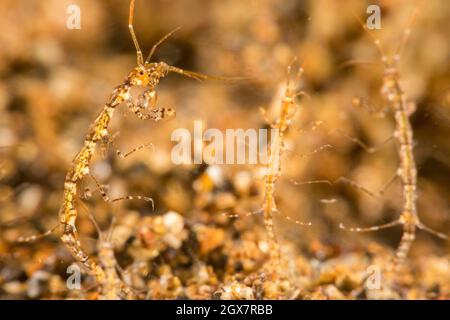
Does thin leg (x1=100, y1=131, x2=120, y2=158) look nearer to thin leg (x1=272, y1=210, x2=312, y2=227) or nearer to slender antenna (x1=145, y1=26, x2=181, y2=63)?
slender antenna (x1=145, y1=26, x2=181, y2=63)

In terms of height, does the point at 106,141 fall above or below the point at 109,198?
above

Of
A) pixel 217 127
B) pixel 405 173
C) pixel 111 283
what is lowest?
pixel 111 283

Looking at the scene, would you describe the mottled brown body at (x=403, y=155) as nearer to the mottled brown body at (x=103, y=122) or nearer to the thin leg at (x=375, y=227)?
the thin leg at (x=375, y=227)

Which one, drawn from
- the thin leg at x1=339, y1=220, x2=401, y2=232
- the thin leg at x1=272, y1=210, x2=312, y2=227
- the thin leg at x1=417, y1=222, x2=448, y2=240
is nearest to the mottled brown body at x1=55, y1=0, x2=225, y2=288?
the thin leg at x1=272, y1=210, x2=312, y2=227

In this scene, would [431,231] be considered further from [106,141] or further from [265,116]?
[106,141]

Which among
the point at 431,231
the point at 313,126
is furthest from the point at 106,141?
the point at 431,231

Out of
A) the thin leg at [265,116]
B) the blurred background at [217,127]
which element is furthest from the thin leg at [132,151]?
the thin leg at [265,116]
